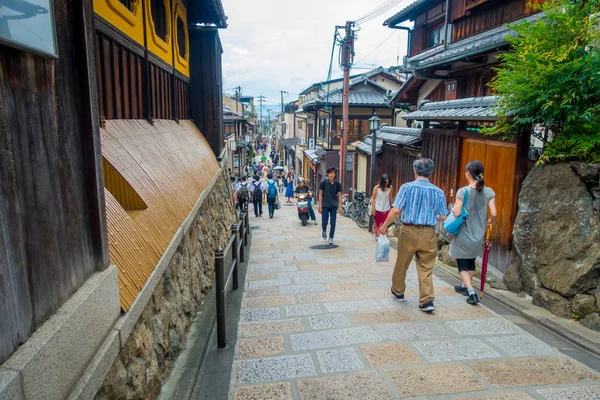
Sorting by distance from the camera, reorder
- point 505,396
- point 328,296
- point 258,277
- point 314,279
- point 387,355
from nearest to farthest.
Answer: point 505,396 → point 387,355 → point 328,296 → point 314,279 → point 258,277

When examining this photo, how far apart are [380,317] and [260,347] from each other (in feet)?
5.19

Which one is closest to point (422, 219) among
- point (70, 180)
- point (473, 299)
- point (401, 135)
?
point (473, 299)

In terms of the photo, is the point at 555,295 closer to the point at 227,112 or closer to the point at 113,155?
the point at 113,155

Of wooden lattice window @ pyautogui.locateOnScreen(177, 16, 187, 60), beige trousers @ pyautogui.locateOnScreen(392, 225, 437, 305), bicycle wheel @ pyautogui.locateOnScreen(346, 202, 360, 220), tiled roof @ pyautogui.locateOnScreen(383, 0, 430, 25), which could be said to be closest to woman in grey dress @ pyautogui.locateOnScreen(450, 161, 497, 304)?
beige trousers @ pyautogui.locateOnScreen(392, 225, 437, 305)

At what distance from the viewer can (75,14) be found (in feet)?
A: 7.64

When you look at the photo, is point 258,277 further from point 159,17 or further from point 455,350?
point 159,17

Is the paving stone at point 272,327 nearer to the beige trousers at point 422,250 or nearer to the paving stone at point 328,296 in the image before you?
the paving stone at point 328,296

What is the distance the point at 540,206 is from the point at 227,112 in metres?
34.9

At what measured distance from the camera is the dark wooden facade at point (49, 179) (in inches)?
66.8

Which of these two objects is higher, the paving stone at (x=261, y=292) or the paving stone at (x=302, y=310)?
the paving stone at (x=302, y=310)

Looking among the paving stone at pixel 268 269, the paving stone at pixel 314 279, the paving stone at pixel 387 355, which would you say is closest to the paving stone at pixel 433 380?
the paving stone at pixel 387 355

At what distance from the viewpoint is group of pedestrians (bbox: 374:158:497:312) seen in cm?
476

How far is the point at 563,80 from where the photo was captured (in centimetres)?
455

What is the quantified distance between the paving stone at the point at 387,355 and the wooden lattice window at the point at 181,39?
8.18 metres
